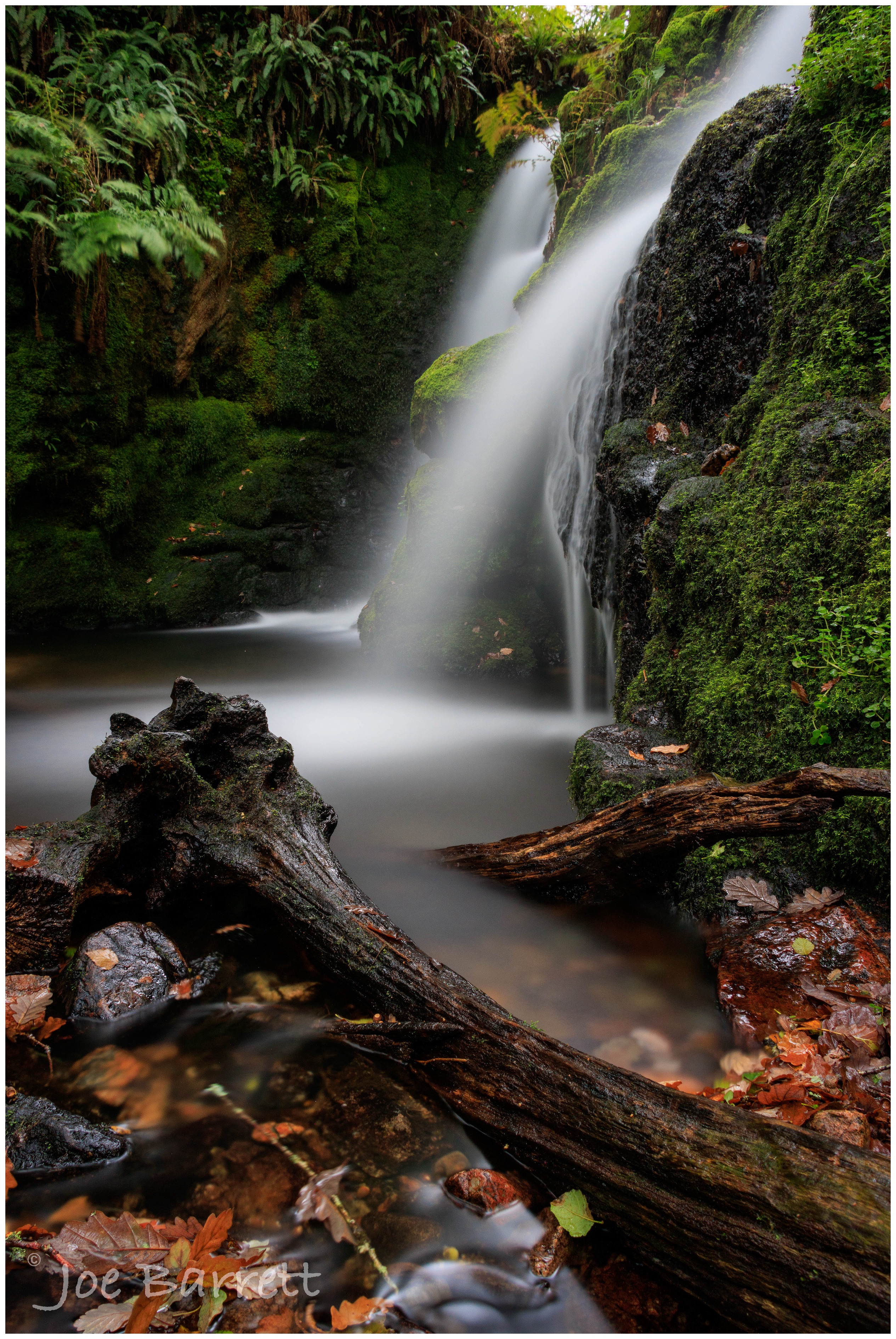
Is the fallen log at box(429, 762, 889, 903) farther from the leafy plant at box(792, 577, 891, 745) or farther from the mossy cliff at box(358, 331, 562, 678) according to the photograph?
the mossy cliff at box(358, 331, 562, 678)

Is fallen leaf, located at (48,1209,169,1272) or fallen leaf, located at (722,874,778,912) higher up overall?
fallen leaf, located at (722,874,778,912)

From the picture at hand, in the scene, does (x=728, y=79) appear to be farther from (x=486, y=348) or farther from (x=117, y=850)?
(x=117, y=850)

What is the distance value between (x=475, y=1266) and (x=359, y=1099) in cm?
50

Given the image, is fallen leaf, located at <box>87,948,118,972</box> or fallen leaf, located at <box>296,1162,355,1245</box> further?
fallen leaf, located at <box>87,948,118,972</box>

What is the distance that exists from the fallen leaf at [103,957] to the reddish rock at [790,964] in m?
2.02

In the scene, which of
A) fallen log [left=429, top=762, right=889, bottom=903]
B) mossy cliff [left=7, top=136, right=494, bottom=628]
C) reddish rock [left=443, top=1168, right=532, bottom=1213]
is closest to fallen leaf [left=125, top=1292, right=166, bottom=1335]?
reddish rock [left=443, top=1168, right=532, bottom=1213]

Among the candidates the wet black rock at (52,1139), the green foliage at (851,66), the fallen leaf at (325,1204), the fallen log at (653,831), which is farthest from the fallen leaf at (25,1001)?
the green foliage at (851,66)

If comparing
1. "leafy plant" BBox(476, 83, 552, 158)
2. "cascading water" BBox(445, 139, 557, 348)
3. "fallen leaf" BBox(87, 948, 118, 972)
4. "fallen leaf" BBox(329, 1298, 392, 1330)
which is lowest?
"fallen leaf" BBox(329, 1298, 392, 1330)

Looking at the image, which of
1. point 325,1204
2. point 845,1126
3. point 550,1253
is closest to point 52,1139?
point 325,1204

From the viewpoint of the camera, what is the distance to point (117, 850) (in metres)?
2.54

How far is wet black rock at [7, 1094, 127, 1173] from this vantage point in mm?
1563

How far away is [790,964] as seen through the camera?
2178 mm

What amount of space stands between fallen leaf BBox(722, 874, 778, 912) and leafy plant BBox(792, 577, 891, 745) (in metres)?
0.59

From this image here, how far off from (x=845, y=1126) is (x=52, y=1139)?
1911mm
